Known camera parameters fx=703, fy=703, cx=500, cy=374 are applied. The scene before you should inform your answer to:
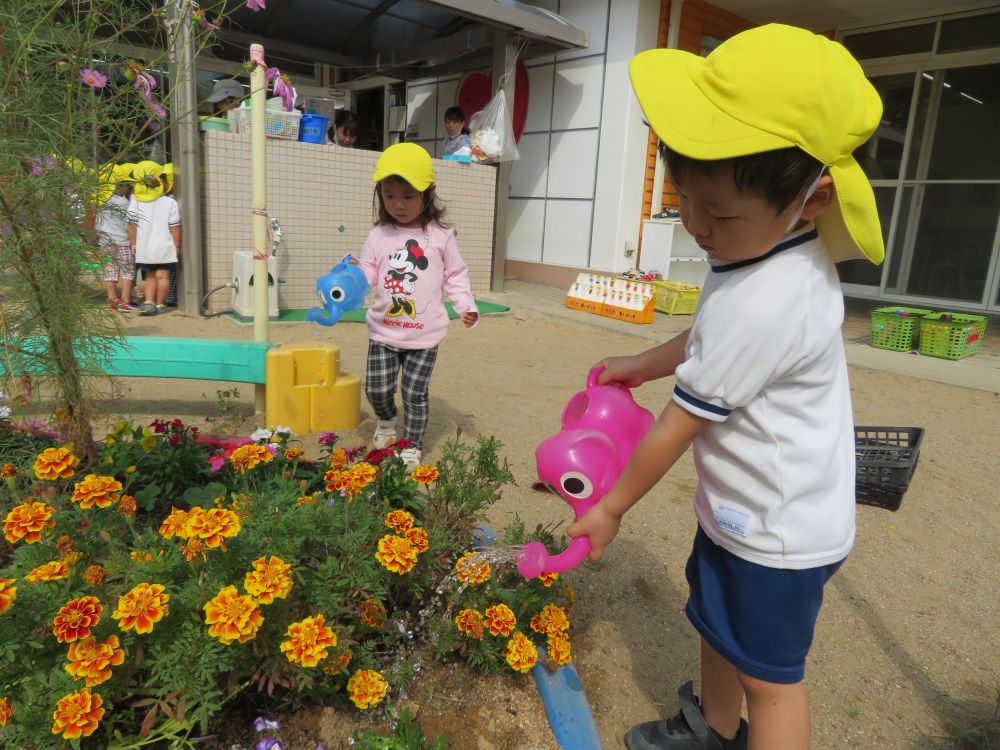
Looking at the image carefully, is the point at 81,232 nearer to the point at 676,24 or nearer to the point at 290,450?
the point at 290,450

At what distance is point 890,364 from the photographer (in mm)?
6246

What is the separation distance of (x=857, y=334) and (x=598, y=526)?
7341 mm

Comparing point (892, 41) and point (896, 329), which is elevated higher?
point (892, 41)

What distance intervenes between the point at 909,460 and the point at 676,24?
7471 millimetres

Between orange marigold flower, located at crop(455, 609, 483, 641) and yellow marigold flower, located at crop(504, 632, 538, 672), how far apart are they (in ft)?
0.26

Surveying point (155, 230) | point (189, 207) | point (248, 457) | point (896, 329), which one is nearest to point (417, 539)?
point (248, 457)

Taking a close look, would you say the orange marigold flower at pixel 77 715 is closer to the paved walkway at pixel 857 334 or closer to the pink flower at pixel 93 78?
the pink flower at pixel 93 78

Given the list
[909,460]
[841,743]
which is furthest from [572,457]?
[909,460]

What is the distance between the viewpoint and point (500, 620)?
1.63 m

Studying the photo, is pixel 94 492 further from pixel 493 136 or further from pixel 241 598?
pixel 493 136

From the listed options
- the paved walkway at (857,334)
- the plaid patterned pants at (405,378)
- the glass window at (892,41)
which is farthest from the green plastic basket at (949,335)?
the plaid patterned pants at (405,378)

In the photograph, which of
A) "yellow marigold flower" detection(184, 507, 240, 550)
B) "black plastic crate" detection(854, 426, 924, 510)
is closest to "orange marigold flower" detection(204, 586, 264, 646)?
"yellow marigold flower" detection(184, 507, 240, 550)

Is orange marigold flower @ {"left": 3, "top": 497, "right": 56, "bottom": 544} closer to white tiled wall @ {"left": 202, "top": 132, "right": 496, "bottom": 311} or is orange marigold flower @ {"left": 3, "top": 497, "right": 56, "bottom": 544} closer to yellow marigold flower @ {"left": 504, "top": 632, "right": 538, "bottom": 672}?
yellow marigold flower @ {"left": 504, "top": 632, "right": 538, "bottom": 672}

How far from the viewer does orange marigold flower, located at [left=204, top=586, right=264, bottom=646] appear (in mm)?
1226
